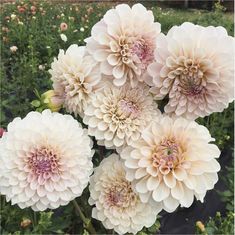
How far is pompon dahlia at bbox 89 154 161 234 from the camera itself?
951 mm

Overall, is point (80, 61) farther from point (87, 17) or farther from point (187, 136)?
point (87, 17)

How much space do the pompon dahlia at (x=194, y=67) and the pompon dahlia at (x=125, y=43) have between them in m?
0.03

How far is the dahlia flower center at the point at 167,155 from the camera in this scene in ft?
2.61

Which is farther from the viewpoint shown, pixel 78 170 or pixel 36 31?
pixel 36 31

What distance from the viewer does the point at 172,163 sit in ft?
2.62

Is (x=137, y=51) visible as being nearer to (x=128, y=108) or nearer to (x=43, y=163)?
(x=128, y=108)

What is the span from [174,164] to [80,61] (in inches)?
12.5

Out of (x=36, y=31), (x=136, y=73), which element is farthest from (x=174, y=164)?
(x=36, y=31)

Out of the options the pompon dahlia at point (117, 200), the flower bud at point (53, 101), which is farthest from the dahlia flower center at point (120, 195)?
the flower bud at point (53, 101)

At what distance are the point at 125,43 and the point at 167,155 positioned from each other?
23 centimetres

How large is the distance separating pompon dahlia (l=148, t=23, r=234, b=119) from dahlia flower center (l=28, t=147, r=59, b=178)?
0.25 m

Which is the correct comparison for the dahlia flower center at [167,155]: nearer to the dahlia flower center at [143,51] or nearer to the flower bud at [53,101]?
the dahlia flower center at [143,51]

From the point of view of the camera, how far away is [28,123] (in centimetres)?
88

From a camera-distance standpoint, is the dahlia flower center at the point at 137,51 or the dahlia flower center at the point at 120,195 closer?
the dahlia flower center at the point at 137,51
